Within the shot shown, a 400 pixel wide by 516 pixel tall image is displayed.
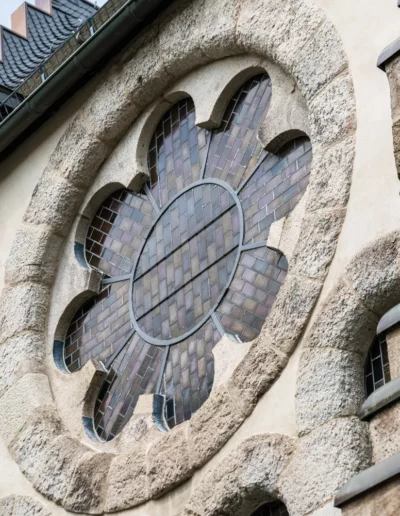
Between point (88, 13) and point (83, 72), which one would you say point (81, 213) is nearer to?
point (83, 72)

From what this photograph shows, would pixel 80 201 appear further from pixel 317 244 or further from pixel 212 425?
pixel 317 244

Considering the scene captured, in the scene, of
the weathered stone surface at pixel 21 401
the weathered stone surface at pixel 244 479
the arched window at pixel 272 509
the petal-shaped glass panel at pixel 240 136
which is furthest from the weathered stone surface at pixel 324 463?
the weathered stone surface at pixel 21 401

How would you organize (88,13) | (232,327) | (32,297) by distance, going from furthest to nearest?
(88,13) < (32,297) < (232,327)

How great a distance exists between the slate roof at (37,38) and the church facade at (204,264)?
1027 millimetres

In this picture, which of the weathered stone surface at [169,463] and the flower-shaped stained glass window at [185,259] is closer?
the weathered stone surface at [169,463]

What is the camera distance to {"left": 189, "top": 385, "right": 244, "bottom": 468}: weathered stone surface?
805 cm

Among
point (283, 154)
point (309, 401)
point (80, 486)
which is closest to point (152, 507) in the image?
point (80, 486)

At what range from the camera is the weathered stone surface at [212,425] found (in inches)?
317

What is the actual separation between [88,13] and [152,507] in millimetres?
7017

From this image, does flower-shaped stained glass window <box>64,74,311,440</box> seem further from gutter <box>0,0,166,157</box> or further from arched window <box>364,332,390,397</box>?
arched window <box>364,332,390,397</box>

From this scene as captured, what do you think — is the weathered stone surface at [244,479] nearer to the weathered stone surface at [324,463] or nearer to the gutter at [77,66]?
the weathered stone surface at [324,463]

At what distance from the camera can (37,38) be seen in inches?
534

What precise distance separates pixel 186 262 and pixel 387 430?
141 inches

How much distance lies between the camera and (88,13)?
1430 cm
